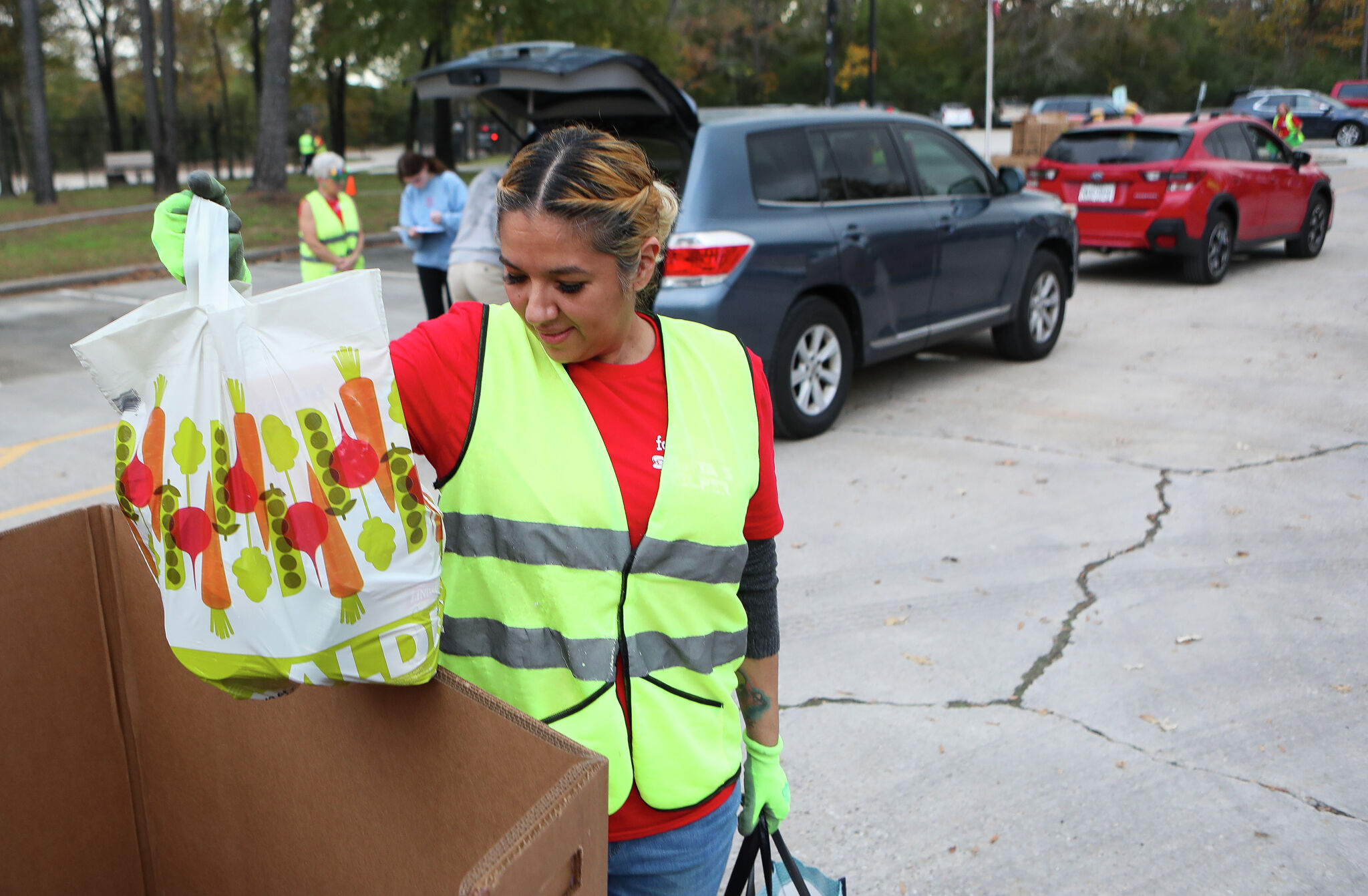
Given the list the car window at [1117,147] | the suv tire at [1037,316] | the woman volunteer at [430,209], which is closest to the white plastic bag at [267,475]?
the suv tire at [1037,316]

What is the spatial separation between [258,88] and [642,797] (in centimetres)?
4183

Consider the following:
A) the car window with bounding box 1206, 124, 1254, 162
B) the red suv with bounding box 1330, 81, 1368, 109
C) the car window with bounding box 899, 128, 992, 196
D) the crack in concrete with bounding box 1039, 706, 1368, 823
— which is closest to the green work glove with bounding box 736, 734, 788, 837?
the crack in concrete with bounding box 1039, 706, 1368, 823

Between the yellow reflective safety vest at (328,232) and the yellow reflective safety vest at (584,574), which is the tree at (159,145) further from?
the yellow reflective safety vest at (584,574)

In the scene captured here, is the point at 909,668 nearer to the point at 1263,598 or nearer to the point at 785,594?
the point at 785,594

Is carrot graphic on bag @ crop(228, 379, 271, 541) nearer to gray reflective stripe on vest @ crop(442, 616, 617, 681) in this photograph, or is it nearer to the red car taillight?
gray reflective stripe on vest @ crop(442, 616, 617, 681)

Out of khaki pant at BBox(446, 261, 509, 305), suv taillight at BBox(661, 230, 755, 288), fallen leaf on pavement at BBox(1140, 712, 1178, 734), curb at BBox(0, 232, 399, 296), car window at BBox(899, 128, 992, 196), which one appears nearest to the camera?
fallen leaf on pavement at BBox(1140, 712, 1178, 734)

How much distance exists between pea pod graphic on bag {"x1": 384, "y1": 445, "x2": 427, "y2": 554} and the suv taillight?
4872mm

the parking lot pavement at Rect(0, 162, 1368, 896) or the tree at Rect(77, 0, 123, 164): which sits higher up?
the tree at Rect(77, 0, 123, 164)

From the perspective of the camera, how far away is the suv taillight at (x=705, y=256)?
612 centimetres

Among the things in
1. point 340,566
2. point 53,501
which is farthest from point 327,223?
point 340,566

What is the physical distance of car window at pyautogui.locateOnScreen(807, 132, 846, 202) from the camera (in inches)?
267

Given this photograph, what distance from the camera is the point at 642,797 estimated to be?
5.32 ft

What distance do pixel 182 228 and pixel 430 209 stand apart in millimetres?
7998

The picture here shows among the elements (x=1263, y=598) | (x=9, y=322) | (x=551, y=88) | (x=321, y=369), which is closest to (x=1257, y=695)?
(x=1263, y=598)
